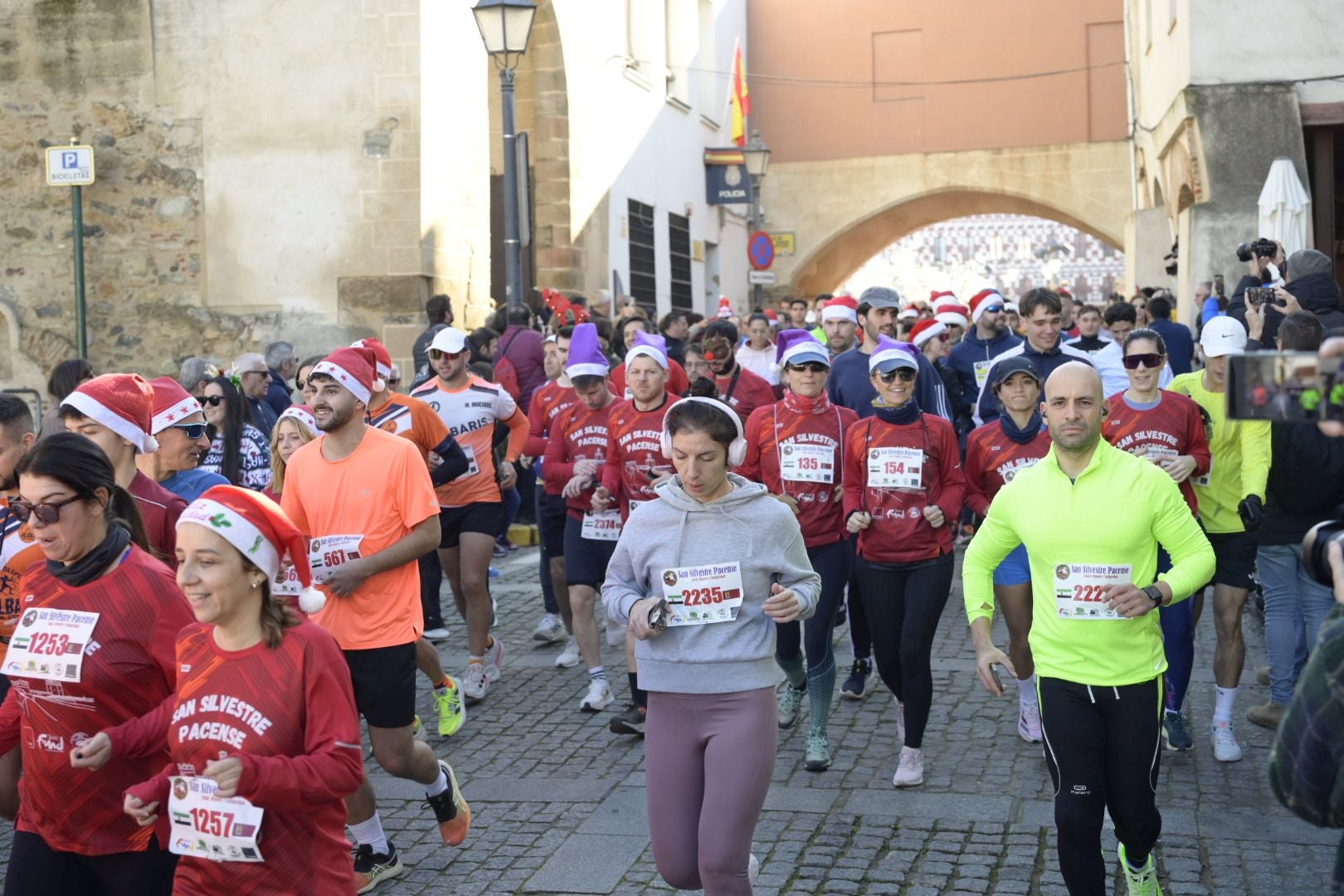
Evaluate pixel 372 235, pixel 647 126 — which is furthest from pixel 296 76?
pixel 647 126

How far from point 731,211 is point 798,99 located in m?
4.04

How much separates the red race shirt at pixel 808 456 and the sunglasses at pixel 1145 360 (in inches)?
51.9

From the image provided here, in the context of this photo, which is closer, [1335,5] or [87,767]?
[87,767]

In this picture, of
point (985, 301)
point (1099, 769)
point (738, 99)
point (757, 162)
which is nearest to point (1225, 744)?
point (1099, 769)

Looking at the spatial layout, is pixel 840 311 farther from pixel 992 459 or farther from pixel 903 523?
pixel 903 523

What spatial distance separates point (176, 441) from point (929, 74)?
3030cm

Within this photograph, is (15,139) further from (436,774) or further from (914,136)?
(914,136)

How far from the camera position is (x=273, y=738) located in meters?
3.58

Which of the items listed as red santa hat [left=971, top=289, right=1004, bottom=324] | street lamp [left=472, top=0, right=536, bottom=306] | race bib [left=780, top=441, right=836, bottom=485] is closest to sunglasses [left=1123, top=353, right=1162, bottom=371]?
race bib [left=780, top=441, right=836, bottom=485]

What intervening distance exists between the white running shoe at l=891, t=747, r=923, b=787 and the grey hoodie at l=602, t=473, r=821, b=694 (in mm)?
2163

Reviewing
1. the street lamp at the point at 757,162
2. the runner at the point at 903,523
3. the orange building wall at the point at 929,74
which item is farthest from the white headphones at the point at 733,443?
the orange building wall at the point at 929,74

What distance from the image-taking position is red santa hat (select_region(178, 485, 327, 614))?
3664 mm

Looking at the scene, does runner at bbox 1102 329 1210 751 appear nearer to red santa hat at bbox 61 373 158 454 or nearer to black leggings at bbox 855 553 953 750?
black leggings at bbox 855 553 953 750

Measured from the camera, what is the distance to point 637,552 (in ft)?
15.7
